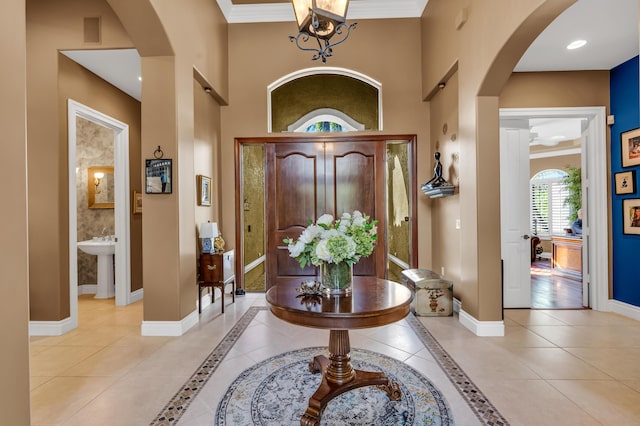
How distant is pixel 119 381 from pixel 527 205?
15.5 feet

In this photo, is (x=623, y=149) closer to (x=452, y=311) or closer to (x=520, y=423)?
(x=452, y=311)

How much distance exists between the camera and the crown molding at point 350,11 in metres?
4.88

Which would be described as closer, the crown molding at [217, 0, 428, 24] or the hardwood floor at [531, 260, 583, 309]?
the hardwood floor at [531, 260, 583, 309]

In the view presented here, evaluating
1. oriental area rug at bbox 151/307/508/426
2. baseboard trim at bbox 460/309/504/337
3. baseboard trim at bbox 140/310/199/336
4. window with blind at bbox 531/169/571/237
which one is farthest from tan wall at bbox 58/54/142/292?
window with blind at bbox 531/169/571/237

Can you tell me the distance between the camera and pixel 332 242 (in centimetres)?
207

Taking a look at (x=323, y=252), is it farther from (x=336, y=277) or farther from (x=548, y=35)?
(x=548, y=35)

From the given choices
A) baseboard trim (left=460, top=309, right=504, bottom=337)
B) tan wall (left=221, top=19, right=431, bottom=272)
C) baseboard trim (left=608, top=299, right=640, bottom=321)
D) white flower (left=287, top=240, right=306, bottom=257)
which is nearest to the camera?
white flower (left=287, top=240, right=306, bottom=257)

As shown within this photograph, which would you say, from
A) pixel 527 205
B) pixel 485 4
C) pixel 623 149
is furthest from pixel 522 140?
pixel 485 4

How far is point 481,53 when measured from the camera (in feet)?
10.4

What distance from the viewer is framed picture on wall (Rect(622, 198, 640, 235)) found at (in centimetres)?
385

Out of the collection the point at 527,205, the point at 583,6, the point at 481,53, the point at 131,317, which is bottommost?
the point at 131,317

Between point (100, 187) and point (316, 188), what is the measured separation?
3.49 meters

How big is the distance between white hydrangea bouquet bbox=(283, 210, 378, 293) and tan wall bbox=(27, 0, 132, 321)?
9.39 ft

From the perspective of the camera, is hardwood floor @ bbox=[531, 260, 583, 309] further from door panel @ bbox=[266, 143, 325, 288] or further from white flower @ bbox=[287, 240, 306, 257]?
white flower @ bbox=[287, 240, 306, 257]
